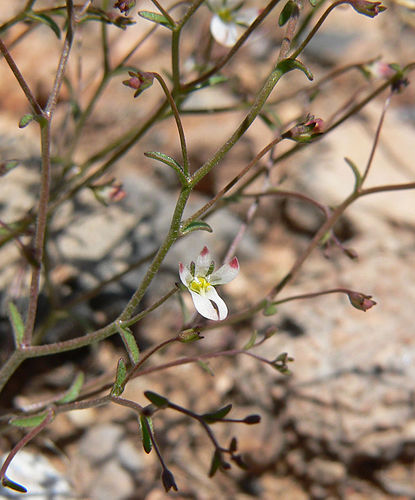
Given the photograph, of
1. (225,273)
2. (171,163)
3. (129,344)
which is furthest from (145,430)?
(171,163)

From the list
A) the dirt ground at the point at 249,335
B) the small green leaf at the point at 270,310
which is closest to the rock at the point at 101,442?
the dirt ground at the point at 249,335

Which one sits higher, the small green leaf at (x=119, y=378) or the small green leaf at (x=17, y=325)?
the small green leaf at (x=119, y=378)

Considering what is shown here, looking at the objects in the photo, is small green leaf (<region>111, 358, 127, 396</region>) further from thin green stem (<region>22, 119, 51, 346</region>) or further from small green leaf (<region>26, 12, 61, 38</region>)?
small green leaf (<region>26, 12, 61, 38</region>)

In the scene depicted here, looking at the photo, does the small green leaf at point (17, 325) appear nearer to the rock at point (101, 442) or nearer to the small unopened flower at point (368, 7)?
the rock at point (101, 442)

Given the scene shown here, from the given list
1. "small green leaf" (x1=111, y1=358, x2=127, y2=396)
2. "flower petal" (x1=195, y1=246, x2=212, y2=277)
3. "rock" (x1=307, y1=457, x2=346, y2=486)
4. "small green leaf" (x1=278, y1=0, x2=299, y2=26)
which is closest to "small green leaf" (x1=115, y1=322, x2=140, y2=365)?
"small green leaf" (x1=111, y1=358, x2=127, y2=396)

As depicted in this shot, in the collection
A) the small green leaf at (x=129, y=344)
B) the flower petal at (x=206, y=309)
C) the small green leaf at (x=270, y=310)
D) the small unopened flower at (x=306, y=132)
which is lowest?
the small green leaf at (x=270, y=310)

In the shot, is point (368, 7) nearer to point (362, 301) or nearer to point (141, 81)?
point (141, 81)
